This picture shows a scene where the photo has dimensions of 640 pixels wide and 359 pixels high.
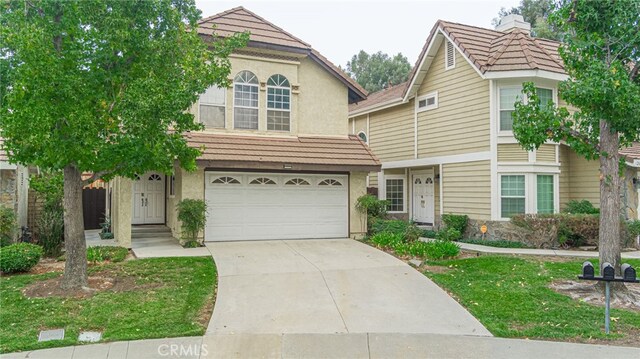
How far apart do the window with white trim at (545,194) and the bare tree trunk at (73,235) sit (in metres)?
12.7

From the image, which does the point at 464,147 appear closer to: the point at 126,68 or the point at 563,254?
the point at 563,254

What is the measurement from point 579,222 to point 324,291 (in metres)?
8.98

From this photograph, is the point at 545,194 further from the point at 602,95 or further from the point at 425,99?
the point at 602,95

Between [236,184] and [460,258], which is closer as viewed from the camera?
[460,258]

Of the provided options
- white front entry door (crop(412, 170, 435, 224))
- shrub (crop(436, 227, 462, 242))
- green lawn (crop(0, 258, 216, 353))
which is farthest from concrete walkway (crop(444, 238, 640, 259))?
green lawn (crop(0, 258, 216, 353))

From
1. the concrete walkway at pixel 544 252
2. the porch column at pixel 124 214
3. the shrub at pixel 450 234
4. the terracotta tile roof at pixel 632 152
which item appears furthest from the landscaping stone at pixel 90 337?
the terracotta tile roof at pixel 632 152

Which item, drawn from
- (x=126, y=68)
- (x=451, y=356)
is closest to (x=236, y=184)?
(x=126, y=68)

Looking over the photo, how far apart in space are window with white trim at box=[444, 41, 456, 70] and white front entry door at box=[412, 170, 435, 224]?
406cm

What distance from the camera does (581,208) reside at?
1396 cm

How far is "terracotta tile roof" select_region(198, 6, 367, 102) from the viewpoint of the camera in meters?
13.8

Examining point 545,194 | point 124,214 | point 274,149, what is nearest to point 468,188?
point 545,194

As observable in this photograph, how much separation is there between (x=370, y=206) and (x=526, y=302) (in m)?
7.31

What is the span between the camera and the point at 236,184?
13.5 meters

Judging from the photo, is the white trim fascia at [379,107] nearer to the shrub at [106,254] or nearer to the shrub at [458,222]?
the shrub at [458,222]
